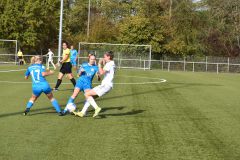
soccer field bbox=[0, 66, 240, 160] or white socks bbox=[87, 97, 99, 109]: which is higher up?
white socks bbox=[87, 97, 99, 109]

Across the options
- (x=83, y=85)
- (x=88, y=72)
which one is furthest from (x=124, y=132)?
(x=88, y=72)

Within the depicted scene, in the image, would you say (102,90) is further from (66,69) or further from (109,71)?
(66,69)

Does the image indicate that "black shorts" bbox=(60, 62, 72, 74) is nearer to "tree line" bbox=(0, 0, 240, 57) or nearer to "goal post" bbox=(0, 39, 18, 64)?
"goal post" bbox=(0, 39, 18, 64)

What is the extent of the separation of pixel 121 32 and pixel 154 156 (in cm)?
5411

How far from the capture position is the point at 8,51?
50.8 metres

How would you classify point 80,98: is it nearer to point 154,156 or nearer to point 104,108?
point 104,108

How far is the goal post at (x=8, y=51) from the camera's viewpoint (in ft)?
162

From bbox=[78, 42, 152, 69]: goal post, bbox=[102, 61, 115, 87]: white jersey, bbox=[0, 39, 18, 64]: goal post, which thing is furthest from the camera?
bbox=[78, 42, 152, 69]: goal post

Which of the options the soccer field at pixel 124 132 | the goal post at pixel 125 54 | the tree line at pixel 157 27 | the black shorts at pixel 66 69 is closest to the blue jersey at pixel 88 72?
the soccer field at pixel 124 132

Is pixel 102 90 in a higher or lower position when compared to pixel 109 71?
lower

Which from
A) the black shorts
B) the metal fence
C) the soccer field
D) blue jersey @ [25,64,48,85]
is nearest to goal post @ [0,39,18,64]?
the metal fence

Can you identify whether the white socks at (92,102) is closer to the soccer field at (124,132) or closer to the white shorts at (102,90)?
the white shorts at (102,90)

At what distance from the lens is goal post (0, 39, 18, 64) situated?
49438mm

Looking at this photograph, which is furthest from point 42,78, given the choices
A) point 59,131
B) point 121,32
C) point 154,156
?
point 121,32
